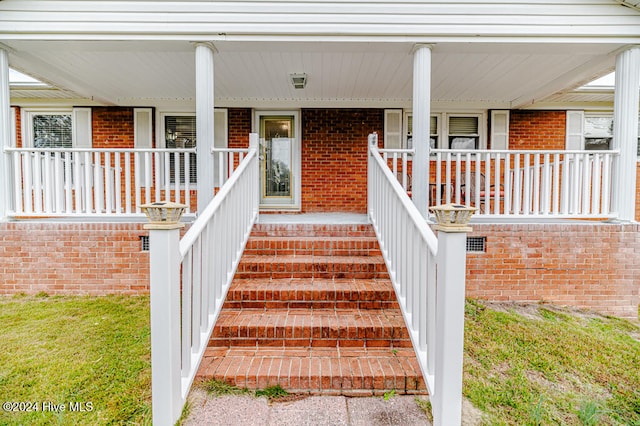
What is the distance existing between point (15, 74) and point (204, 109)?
466 cm

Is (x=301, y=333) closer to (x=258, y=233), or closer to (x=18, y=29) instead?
(x=258, y=233)

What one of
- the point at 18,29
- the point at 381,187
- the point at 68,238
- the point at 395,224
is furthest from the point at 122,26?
the point at 395,224

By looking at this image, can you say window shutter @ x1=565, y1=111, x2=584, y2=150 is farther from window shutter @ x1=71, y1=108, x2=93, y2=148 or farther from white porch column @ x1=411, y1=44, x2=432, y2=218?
window shutter @ x1=71, y1=108, x2=93, y2=148

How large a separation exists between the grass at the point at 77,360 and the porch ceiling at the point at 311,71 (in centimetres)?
316

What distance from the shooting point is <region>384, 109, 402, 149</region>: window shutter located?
7.21 meters

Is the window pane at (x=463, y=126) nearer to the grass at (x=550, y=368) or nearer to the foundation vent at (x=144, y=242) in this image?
the grass at (x=550, y=368)

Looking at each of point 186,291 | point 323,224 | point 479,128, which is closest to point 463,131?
point 479,128

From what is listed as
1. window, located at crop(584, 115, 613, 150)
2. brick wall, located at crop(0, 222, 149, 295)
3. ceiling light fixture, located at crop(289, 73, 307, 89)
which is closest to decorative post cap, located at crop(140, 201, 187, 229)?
brick wall, located at crop(0, 222, 149, 295)

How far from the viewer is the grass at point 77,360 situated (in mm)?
2211

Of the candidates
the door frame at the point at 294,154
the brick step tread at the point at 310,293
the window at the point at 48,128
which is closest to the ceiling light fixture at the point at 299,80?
the door frame at the point at 294,154

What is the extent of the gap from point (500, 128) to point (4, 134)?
27.1ft

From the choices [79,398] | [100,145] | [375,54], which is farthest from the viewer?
[100,145]

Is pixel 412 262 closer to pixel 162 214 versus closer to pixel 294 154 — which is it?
pixel 162 214

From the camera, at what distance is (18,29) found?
4.11 m
